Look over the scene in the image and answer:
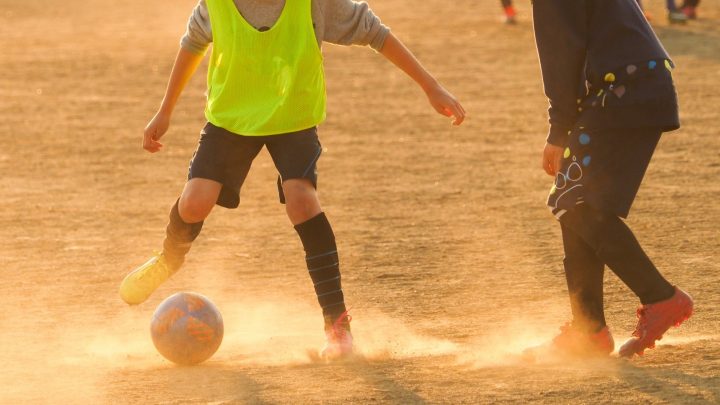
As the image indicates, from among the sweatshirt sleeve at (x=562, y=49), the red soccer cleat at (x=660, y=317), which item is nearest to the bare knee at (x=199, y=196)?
the sweatshirt sleeve at (x=562, y=49)

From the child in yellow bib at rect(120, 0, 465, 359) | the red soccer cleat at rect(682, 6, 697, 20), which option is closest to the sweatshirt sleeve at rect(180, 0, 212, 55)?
the child in yellow bib at rect(120, 0, 465, 359)

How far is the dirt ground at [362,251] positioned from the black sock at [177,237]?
1.31 ft

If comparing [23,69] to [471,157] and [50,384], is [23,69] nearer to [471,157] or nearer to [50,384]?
[471,157]

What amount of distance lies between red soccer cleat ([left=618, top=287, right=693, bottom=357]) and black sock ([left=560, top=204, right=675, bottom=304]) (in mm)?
26

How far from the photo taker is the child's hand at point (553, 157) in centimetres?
564

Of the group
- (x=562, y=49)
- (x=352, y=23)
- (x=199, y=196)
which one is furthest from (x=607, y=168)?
(x=199, y=196)

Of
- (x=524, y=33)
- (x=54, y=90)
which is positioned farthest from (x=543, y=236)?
(x=524, y=33)

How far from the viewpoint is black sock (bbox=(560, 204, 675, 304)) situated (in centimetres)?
547

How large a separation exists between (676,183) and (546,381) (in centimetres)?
476

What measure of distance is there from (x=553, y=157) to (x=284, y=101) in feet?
3.64

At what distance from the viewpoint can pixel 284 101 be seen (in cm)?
592

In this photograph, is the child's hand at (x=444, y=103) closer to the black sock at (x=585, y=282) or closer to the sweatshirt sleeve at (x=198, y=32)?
the black sock at (x=585, y=282)

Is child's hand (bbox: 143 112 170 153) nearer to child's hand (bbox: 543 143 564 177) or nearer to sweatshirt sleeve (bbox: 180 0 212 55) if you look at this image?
sweatshirt sleeve (bbox: 180 0 212 55)

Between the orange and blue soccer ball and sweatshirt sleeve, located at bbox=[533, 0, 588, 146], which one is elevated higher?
sweatshirt sleeve, located at bbox=[533, 0, 588, 146]
